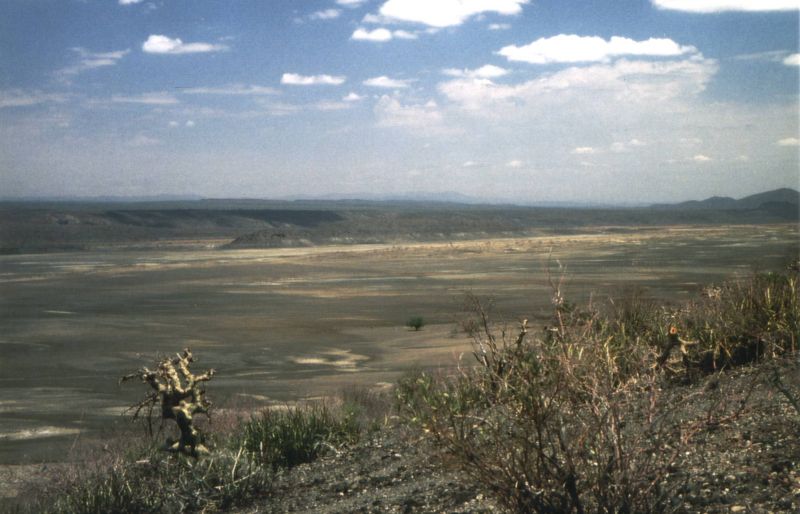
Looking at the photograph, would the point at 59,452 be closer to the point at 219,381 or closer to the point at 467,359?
the point at 219,381

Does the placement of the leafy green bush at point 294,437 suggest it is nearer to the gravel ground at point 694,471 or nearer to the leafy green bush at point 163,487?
the gravel ground at point 694,471

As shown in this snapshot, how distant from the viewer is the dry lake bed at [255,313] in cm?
1416

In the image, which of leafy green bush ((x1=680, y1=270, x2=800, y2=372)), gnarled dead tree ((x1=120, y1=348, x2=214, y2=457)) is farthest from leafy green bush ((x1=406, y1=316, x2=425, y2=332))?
gnarled dead tree ((x1=120, y1=348, x2=214, y2=457))

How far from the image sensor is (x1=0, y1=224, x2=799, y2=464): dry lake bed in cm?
1416

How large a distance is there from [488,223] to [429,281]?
5632cm

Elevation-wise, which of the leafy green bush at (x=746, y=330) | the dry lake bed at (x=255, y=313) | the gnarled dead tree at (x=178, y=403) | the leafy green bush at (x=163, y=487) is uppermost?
the leafy green bush at (x=746, y=330)

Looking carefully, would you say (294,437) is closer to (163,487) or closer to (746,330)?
(163,487)

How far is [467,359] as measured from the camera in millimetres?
15766

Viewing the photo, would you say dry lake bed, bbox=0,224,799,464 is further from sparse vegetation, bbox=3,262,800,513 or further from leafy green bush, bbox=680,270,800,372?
leafy green bush, bbox=680,270,800,372

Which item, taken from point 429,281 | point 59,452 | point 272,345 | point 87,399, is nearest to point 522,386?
point 59,452

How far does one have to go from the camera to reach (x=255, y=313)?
993 inches

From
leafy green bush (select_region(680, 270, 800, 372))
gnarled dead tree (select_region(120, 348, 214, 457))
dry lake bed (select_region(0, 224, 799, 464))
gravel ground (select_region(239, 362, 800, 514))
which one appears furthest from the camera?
dry lake bed (select_region(0, 224, 799, 464))

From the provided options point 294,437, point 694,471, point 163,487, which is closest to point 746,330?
point 694,471

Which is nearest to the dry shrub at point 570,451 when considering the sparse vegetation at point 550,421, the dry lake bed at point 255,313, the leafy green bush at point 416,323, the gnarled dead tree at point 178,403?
the sparse vegetation at point 550,421
